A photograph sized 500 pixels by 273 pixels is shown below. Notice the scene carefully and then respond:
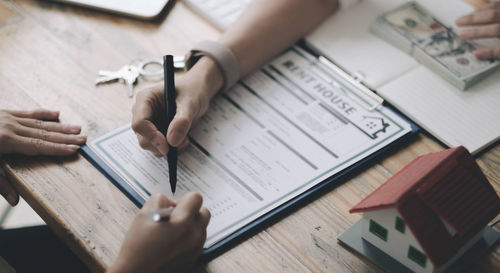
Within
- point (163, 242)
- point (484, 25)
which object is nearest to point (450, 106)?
point (484, 25)

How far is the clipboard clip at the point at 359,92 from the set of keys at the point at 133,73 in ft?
1.07

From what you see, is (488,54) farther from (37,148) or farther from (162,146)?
(37,148)

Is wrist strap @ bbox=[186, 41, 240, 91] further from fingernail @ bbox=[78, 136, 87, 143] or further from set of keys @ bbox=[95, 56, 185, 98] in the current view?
fingernail @ bbox=[78, 136, 87, 143]

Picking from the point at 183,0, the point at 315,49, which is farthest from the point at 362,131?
the point at 183,0

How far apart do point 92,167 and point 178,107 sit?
0.18m

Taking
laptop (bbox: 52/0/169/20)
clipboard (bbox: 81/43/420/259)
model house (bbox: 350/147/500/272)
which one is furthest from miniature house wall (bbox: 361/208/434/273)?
laptop (bbox: 52/0/169/20)

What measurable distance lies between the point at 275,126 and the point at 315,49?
0.26 meters

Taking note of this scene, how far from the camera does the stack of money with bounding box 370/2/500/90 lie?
1057 mm

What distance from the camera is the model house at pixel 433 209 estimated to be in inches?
26.7

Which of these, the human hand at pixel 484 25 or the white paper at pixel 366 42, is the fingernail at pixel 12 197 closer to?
the white paper at pixel 366 42

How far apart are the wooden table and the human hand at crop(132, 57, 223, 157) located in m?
0.07

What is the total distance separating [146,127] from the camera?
0.87 metres

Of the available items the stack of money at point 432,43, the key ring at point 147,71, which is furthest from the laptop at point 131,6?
the stack of money at point 432,43

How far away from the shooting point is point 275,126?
964 mm
